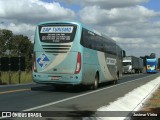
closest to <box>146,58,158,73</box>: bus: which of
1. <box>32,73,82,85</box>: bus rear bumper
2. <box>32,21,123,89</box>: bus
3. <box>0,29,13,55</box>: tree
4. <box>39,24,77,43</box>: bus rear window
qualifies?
<box>0,29,13,55</box>: tree

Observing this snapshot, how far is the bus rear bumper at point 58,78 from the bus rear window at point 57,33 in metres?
1.82

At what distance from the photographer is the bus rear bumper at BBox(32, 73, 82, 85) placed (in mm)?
21641

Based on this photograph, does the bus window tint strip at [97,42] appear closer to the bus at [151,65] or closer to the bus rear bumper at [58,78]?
the bus rear bumper at [58,78]

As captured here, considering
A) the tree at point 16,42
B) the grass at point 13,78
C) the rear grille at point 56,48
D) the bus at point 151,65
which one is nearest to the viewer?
the rear grille at point 56,48

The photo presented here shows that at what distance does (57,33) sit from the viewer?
72.1ft

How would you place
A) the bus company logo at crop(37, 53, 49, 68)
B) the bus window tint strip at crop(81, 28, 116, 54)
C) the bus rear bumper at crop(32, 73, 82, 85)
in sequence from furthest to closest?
the bus window tint strip at crop(81, 28, 116, 54) → the bus company logo at crop(37, 53, 49, 68) → the bus rear bumper at crop(32, 73, 82, 85)

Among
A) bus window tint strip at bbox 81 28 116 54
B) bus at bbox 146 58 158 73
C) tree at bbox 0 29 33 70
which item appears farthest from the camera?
tree at bbox 0 29 33 70

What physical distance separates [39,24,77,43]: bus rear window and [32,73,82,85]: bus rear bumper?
182 cm

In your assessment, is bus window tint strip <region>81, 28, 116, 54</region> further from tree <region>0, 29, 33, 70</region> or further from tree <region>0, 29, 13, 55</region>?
tree <region>0, 29, 33, 70</region>

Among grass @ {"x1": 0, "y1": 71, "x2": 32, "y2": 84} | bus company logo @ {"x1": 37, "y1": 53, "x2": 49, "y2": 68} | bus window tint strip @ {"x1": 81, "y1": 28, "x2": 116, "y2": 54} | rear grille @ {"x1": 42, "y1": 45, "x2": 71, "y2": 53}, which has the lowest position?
grass @ {"x1": 0, "y1": 71, "x2": 32, "y2": 84}

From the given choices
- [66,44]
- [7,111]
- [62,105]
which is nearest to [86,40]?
[66,44]

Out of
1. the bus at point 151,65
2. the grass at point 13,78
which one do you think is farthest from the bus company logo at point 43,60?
the bus at point 151,65

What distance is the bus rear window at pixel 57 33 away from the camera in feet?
71.6

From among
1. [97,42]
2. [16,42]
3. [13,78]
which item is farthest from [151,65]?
[97,42]
